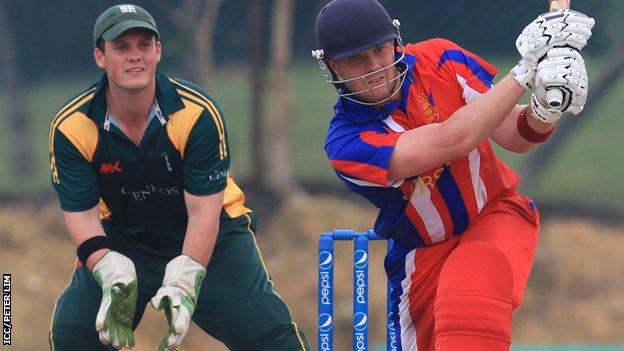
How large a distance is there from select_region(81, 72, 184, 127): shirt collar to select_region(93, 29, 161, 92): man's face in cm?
10

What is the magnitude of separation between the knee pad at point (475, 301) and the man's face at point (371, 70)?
539mm

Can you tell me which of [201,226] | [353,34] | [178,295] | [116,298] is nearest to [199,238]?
[201,226]

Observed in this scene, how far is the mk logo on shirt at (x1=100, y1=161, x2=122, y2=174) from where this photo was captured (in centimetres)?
440

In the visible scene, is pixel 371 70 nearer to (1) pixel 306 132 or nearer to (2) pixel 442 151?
(2) pixel 442 151

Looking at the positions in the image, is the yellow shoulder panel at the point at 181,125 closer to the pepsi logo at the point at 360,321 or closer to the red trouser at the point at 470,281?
the red trouser at the point at 470,281

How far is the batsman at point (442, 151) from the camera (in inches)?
139

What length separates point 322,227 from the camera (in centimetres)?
700

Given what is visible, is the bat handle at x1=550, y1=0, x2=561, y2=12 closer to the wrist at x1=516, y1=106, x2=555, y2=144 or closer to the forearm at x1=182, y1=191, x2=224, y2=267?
the wrist at x1=516, y1=106, x2=555, y2=144

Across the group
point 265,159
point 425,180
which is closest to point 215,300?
point 425,180

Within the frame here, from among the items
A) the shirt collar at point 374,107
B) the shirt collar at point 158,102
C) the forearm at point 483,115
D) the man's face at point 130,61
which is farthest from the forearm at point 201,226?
the forearm at point 483,115

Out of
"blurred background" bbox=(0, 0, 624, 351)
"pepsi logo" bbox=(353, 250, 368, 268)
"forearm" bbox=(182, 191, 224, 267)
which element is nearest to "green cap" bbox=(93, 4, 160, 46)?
"forearm" bbox=(182, 191, 224, 267)

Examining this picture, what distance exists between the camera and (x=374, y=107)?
3865 millimetres

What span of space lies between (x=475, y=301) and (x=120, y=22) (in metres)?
1.48

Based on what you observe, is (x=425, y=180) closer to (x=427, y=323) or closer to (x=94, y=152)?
(x=427, y=323)
